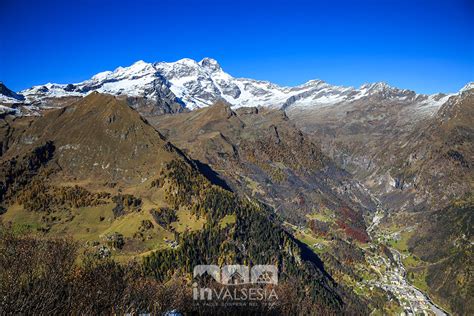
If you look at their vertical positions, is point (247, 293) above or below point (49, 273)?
below

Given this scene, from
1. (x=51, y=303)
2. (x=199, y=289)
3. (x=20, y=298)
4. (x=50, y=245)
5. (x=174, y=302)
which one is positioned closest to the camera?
(x=20, y=298)

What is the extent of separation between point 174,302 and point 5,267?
32.1 m

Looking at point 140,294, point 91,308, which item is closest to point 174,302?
point 140,294

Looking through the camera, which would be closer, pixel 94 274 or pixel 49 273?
pixel 49 273

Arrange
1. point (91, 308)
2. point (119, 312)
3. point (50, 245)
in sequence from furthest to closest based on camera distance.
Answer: point (50, 245)
point (119, 312)
point (91, 308)

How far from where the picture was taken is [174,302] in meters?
76.2

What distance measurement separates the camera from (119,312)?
62844 mm

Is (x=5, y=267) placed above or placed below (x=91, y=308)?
above

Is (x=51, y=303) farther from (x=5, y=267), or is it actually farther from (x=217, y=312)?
(x=217, y=312)

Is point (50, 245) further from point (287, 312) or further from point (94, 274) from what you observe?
point (287, 312)

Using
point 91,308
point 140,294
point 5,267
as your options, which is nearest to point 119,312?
point 91,308

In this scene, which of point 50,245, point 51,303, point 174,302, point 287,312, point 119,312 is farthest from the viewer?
point 287,312

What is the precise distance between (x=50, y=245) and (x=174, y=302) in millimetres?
25978

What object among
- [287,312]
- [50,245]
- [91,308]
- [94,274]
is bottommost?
[287,312]
